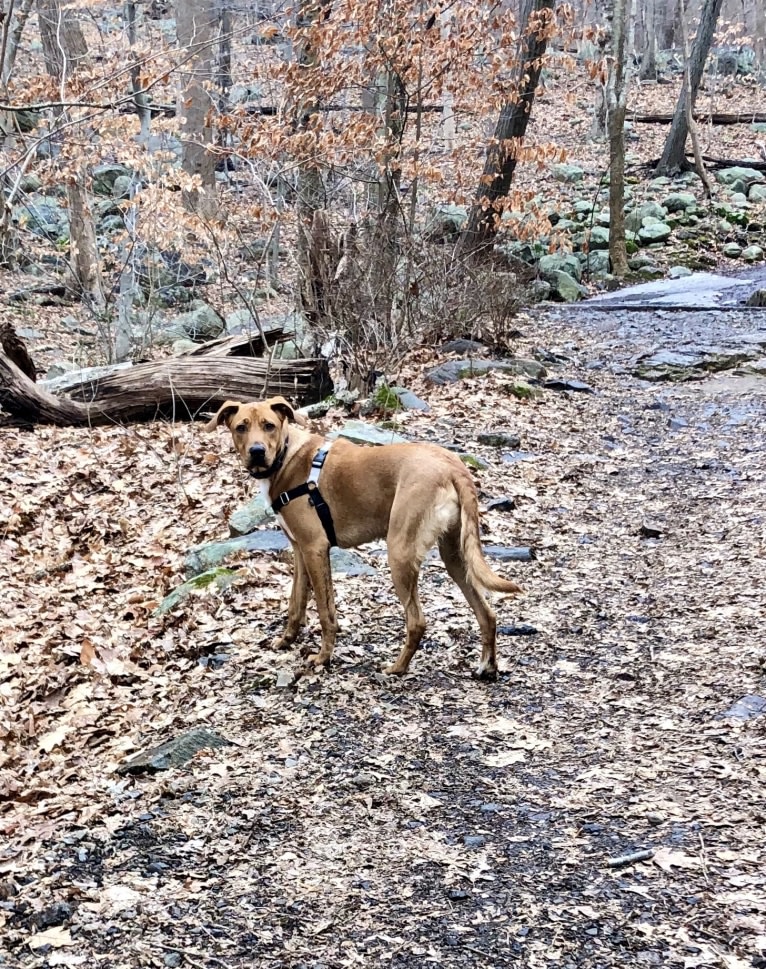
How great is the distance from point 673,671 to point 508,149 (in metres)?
10.0

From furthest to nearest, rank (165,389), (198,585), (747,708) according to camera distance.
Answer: (165,389) < (198,585) < (747,708)

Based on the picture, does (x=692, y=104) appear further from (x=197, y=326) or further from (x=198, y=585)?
(x=198, y=585)

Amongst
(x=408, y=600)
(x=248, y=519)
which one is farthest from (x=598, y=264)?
(x=408, y=600)

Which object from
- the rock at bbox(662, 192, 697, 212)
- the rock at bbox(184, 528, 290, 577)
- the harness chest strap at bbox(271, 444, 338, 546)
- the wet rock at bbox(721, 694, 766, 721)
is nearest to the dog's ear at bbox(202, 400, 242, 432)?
the harness chest strap at bbox(271, 444, 338, 546)

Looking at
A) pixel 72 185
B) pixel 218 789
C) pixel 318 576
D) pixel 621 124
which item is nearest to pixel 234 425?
pixel 318 576

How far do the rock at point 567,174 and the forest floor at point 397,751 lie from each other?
71.8 feet

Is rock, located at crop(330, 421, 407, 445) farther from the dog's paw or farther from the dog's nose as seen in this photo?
the dog's paw

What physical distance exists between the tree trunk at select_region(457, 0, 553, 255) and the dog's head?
8170mm

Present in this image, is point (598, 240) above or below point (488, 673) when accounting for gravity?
above

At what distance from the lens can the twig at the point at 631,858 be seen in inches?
142

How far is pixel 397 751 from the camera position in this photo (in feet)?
15.4

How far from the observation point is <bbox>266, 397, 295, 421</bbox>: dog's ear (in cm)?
557

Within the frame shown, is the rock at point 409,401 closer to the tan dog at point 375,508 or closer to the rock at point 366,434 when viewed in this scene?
the rock at point 366,434

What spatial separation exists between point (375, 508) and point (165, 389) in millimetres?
6260
